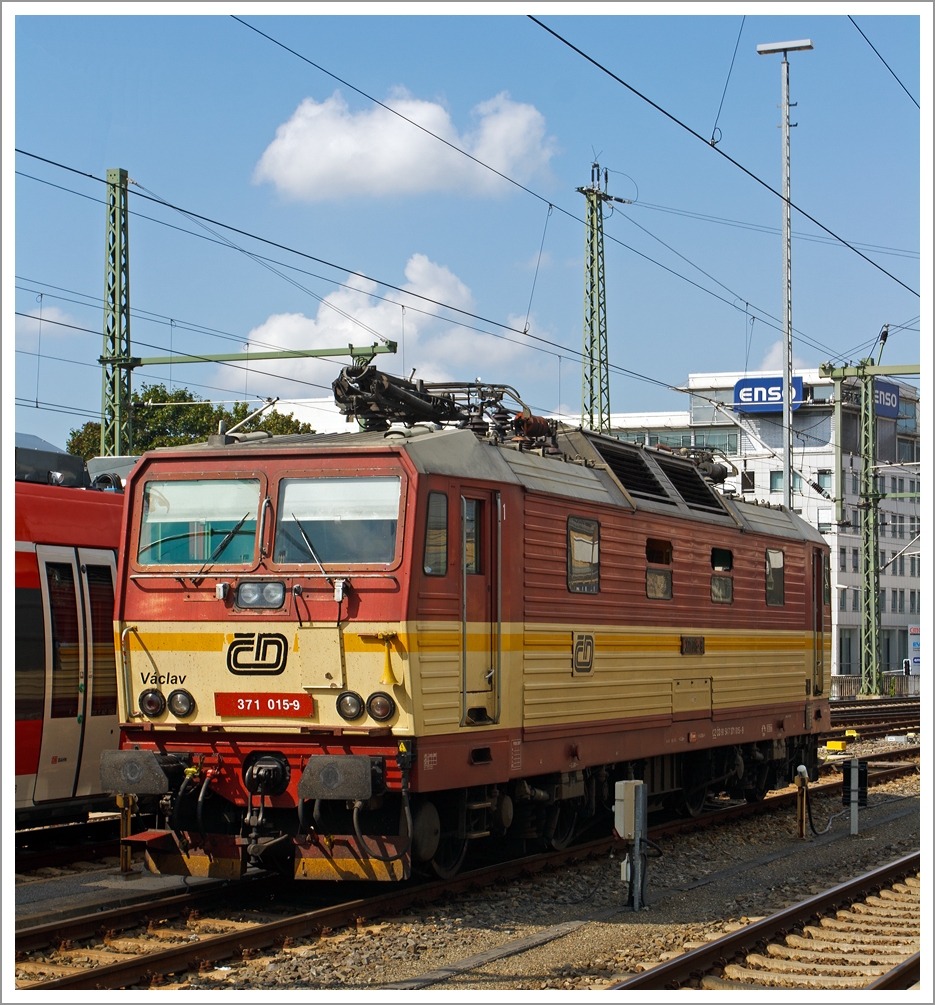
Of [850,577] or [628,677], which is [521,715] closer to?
[628,677]

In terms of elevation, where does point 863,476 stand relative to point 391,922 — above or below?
above

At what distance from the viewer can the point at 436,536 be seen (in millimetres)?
10805

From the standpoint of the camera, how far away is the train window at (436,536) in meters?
10.7

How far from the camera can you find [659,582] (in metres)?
14.5

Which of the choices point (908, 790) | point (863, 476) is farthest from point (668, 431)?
point (908, 790)

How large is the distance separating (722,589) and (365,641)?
689 centimetres

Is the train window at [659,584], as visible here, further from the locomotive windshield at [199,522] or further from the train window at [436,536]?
the locomotive windshield at [199,522]

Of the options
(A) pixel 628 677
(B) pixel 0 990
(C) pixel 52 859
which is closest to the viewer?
(B) pixel 0 990

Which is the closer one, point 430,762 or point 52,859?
point 430,762

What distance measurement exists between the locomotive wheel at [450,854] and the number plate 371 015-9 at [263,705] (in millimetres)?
1899

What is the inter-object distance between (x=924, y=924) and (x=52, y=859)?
25.6 feet

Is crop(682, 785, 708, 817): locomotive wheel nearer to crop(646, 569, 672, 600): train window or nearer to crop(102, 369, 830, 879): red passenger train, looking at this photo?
crop(646, 569, 672, 600): train window

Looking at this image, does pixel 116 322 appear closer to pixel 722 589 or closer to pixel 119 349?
pixel 119 349

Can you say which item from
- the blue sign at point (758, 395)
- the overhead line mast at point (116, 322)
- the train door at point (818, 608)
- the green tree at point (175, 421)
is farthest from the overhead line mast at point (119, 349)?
the blue sign at point (758, 395)
